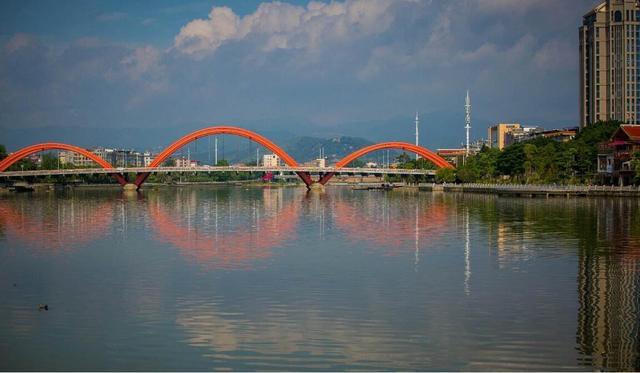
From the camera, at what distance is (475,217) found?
118ft

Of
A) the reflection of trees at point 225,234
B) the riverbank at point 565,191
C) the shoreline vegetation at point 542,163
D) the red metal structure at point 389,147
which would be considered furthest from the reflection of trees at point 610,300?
the red metal structure at point 389,147

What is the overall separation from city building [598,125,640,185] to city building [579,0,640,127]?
31611mm

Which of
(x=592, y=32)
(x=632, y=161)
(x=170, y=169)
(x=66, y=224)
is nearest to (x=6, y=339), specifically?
(x=66, y=224)

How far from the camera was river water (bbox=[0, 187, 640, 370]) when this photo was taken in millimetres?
10352

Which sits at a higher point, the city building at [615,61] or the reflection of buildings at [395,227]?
the city building at [615,61]

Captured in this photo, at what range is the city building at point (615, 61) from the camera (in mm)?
91312

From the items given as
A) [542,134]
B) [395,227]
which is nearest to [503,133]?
[542,134]

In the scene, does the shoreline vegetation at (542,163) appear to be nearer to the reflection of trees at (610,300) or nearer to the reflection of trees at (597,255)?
the reflection of trees at (597,255)

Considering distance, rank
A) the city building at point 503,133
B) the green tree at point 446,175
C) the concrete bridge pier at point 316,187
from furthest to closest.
A: the city building at point 503,133
the concrete bridge pier at point 316,187
the green tree at point 446,175

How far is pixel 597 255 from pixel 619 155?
41.7 meters

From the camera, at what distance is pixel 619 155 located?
193 feet

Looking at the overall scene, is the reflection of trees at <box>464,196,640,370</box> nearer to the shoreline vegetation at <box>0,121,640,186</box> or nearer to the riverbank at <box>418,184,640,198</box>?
the riverbank at <box>418,184,640,198</box>

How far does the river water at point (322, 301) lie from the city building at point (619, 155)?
33.3 metres

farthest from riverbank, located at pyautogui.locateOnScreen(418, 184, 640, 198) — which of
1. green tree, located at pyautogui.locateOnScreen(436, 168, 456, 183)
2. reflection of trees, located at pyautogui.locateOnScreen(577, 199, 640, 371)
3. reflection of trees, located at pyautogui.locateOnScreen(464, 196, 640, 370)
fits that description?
reflection of trees, located at pyautogui.locateOnScreen(577, 199, 640, 371)
